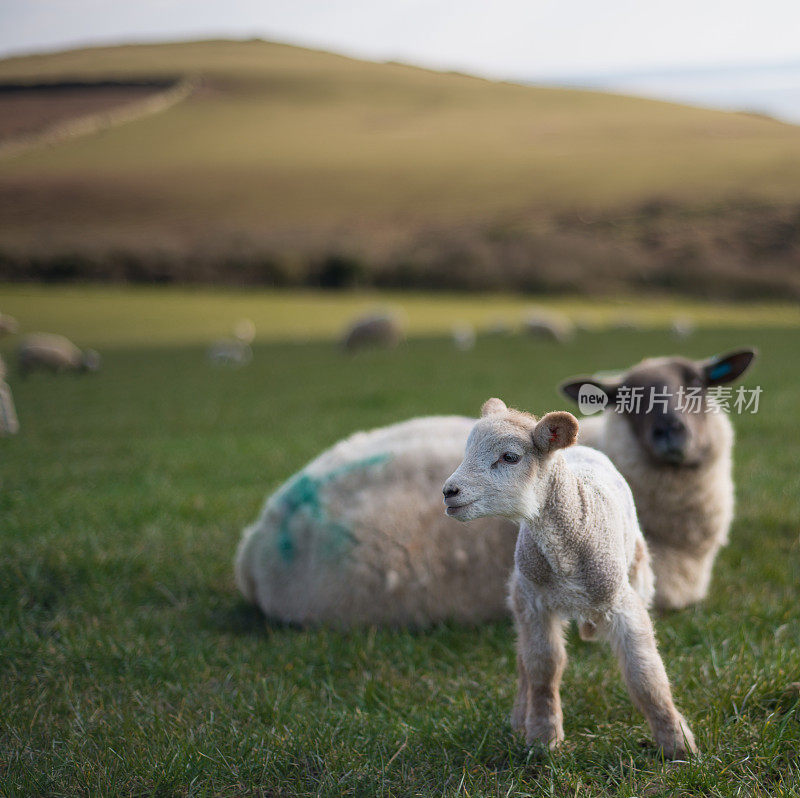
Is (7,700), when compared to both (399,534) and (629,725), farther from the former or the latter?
(629,725)

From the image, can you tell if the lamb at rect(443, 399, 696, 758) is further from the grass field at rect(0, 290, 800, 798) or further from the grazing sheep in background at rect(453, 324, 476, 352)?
the grazing sheep in background at rect(453, 324, 476, 352)

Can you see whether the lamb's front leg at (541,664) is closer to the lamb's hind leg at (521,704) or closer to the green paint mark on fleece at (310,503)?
the lamb's hind leg at (521,704)

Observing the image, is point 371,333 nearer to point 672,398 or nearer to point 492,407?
point 672,398

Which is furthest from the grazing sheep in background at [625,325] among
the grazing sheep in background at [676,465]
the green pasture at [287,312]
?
the grazing sheep in background at [676,465]

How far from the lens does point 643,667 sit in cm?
235

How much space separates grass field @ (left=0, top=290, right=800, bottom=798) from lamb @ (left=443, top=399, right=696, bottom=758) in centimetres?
22

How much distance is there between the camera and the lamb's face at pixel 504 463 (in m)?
1.97

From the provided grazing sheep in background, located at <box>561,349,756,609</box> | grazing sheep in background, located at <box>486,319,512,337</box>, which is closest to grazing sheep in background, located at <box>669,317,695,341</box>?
grazing sheep in background, located at <box>486,319,512,337</box>

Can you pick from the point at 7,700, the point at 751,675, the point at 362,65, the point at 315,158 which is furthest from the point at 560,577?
the point at 315,158

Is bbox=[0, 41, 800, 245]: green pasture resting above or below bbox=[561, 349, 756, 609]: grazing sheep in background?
above

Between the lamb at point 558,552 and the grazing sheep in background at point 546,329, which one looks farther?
the grazing sheep in background at point 546,329

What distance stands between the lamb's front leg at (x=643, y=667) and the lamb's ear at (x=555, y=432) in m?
0.63

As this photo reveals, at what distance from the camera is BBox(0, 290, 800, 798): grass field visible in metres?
2.55

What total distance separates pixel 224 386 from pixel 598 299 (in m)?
21.6
